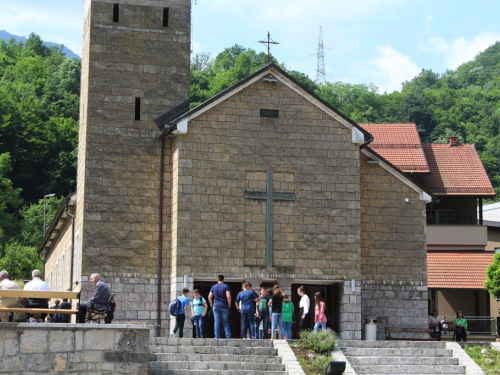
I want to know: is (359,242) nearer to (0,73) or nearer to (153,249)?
(153,249)

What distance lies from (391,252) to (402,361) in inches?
302

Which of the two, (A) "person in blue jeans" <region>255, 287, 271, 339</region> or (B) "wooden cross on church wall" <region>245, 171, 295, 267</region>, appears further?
(B) "wooden cross on church wall" <region>245, 171, 295, 267</region>

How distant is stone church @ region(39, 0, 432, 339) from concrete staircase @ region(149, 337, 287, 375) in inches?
202

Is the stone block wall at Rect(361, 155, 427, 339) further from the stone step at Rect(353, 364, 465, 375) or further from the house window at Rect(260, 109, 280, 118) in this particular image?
the stone step at Rect(353, 364, 465, 375)

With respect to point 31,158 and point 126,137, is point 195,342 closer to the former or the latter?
point 126,137

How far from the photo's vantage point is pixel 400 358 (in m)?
24.0

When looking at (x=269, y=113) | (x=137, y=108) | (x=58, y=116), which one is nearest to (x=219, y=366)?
(x=269, y=113)

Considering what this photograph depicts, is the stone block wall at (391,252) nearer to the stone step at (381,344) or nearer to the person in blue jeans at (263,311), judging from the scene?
the stone step at (381,344)

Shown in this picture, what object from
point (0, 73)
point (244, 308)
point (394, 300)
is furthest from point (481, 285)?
point (0, 73)

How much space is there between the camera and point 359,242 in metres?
29.6

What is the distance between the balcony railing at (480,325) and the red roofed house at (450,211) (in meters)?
0.10

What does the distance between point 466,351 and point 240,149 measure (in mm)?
9503

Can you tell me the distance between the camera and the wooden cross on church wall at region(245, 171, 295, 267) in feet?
95.2

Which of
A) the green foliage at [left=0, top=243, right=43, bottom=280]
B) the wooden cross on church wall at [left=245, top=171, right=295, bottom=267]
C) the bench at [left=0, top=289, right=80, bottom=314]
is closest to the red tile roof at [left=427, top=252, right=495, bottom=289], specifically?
the wooden cross on church wall at [left=245, top=171, right=295, bottom=267]
